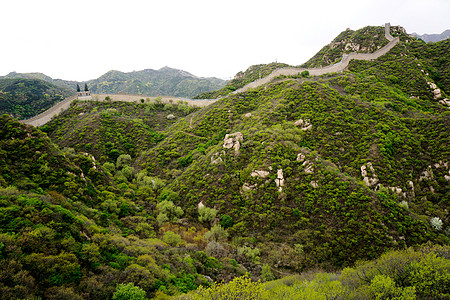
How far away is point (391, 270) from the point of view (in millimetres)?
12531

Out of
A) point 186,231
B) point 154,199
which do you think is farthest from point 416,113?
point 154,199

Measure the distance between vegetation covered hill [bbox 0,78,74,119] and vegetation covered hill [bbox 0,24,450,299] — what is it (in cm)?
2431

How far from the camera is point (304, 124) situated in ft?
118

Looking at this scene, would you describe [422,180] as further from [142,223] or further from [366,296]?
[142,223]

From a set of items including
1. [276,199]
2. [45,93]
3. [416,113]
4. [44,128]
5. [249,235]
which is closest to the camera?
[249,235]

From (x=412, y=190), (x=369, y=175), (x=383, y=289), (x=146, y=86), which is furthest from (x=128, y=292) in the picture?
(x=146, y=86)

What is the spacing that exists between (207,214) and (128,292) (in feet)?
50.3

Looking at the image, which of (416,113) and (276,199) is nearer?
(276,199)

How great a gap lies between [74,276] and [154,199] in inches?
748

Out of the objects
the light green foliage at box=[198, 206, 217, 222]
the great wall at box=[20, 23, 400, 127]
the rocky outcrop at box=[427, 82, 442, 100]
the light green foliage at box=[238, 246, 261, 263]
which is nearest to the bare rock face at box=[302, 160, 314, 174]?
the light green foliage at box=[238, 246, 261, 263]

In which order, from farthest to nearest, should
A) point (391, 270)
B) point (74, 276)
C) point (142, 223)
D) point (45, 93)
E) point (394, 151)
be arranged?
point (45, 93) → point (394, 151) → point (142, 223) → point (391, 270) → point (74, 276)

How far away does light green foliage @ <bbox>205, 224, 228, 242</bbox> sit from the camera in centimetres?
2314

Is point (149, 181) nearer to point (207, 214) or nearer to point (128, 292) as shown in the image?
point (207, 214)

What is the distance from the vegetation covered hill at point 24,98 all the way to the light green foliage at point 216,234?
221 feet
